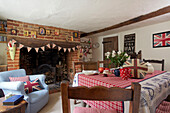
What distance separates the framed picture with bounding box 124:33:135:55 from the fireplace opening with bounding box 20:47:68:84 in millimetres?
2481

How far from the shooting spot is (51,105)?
2.14 metres

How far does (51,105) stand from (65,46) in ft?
6.35

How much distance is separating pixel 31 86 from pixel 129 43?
11.0 ft

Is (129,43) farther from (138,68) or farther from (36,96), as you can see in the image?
(36,96)

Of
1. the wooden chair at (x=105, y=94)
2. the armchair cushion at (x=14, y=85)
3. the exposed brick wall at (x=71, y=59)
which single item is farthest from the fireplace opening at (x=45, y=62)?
the wooden chair at (x=105, y=94)

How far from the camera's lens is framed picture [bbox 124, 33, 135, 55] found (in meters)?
3.38

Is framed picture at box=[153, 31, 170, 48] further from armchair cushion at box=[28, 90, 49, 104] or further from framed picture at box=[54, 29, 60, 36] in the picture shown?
armchair cushion at box=[28, 90, 49, 104]

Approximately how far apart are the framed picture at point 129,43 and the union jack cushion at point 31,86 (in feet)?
10.2

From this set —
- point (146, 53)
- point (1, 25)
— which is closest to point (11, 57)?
point (1, 25)

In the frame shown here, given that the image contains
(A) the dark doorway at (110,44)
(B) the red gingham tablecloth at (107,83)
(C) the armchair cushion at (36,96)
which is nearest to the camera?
(B) the red gingham tablecloth at (107,83)

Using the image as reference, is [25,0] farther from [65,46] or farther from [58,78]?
[58,78]

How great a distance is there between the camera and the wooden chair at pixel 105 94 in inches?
19.4

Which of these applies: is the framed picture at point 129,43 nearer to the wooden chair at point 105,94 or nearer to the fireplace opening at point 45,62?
the fireplace opening at point 45,62

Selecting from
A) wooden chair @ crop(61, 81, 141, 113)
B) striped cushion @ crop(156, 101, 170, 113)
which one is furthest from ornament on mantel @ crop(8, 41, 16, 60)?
striped cushion @ crop(156, 101, 170, 113)
